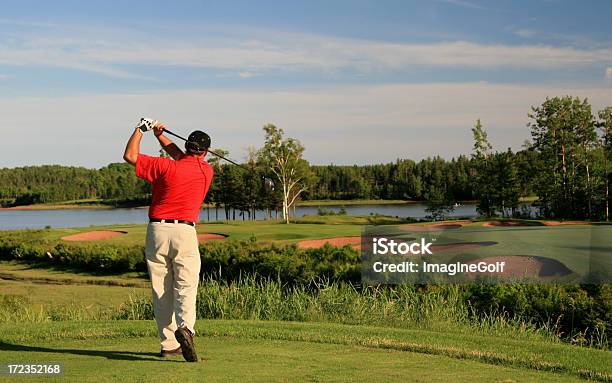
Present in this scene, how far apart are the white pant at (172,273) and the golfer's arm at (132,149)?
0.64 metres

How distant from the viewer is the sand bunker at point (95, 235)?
43684 millimetres

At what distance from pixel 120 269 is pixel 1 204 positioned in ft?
410

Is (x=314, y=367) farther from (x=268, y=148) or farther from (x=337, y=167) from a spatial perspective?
(x=337, y=167)

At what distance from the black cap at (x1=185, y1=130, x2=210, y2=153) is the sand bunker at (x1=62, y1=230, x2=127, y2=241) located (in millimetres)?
37892

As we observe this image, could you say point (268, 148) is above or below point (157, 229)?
above

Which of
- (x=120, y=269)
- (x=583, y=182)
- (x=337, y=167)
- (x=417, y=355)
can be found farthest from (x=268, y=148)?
(x=337, y=167)

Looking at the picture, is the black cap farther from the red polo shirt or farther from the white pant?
the white pant

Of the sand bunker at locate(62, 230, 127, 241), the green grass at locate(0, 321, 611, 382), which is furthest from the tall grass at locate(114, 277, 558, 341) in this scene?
the sand bunker at locate(62, 230, 127, 241)

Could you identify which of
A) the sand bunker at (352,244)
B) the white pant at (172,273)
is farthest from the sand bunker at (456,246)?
the white pant at (172,273)

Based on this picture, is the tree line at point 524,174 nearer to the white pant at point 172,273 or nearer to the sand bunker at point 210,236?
the sand bunker at point 210,236

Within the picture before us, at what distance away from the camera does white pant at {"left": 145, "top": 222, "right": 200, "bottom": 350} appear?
266 inches

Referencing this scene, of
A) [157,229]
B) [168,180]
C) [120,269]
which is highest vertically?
[168,180]

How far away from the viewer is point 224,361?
6.60 m

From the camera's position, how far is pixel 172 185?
6.84 m
